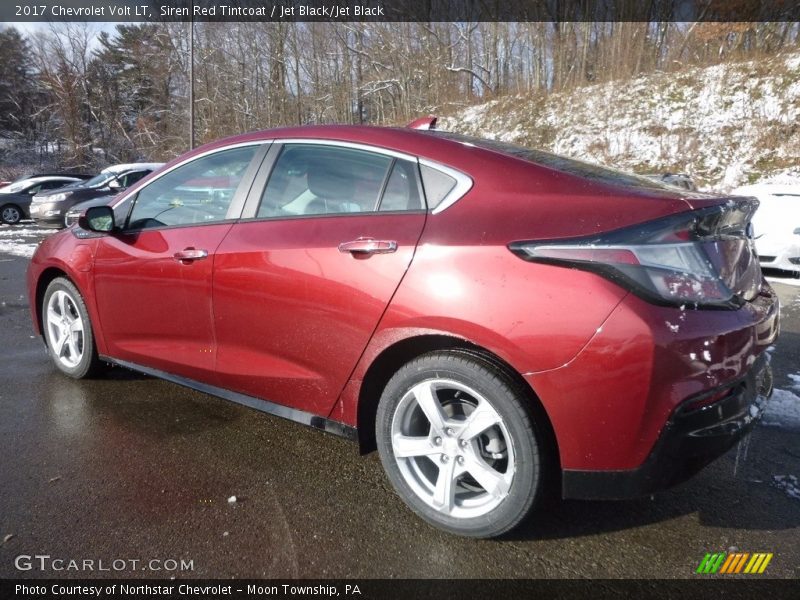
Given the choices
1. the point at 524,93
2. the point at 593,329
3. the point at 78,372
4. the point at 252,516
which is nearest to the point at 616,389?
the point at 593,329

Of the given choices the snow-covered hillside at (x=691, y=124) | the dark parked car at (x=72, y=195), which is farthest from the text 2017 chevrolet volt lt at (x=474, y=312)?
the snow-covered hillside at (x=691, y=124)

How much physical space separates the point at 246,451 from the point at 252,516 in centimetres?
62

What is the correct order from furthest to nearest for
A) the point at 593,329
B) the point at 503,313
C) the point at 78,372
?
the point at 78,372, the point at 503,313, the point at 593,329

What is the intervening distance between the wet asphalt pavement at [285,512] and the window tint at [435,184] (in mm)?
1298

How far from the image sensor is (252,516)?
2467 mm

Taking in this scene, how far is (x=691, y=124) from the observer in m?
18.4

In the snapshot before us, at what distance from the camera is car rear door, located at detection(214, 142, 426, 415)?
2.44 meters

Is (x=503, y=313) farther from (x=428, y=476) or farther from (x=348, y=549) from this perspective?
(x=348, y=549)

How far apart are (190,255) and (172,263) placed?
0.16 metres

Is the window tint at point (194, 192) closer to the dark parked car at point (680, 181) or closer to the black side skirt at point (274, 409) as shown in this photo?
the black side skirt at point (274, 409)

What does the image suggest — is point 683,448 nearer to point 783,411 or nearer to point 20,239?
point 783,411

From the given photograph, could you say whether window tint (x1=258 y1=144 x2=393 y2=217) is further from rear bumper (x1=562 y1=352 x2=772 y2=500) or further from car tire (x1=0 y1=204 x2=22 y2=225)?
car tire (x1=0 y1=204 x2=22 y2=225)

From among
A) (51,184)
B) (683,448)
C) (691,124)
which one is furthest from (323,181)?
(51,184)

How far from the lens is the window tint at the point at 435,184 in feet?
7.88
